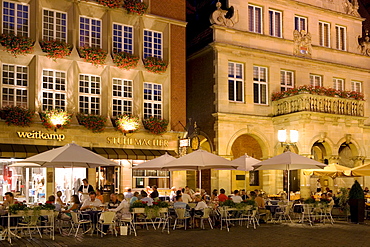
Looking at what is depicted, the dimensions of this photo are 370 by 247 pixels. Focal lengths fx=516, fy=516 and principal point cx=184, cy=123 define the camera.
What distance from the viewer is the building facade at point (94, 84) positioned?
2116 cm

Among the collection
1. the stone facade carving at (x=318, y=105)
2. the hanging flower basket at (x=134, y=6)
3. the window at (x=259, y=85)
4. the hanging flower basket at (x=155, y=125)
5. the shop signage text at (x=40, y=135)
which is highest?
the hanging flower basket at (x=134, y=6)

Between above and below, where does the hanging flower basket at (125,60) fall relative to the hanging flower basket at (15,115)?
above

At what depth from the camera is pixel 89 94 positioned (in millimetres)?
23016

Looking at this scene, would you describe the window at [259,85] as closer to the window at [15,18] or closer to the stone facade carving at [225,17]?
the stone facade carving at [225,17]

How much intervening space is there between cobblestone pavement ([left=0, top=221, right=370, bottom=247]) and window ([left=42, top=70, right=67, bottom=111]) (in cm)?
837

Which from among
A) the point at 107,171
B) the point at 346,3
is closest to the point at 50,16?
the point at 107,171

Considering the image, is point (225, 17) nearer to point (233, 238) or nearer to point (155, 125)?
point (155, 125)

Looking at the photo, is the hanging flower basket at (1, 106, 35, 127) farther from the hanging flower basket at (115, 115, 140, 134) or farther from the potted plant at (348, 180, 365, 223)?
the potted plant at (348, 180, 365, 223)

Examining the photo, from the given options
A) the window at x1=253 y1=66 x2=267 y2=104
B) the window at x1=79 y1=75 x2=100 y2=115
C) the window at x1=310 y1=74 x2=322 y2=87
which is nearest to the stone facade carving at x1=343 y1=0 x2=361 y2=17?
the window at x1=310 y1=74 x2=322 y2=87

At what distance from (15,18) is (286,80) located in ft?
49.2

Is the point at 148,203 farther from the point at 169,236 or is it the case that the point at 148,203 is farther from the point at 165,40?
the point at 165,40

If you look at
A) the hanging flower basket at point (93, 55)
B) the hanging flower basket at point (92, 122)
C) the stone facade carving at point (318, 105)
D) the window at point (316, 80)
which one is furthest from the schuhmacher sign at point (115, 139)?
the window at point (316, 80)

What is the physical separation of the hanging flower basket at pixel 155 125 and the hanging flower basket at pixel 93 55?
340cm

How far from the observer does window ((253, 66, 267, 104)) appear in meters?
28.0
